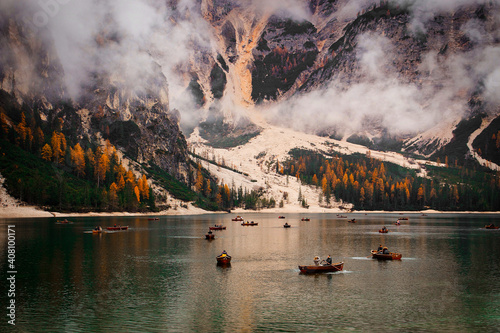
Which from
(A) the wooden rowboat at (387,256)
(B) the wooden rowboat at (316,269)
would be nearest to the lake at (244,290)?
(B) the wooden rowboat at (316,269)

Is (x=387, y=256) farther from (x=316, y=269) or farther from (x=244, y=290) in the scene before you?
(x=244, y=290)

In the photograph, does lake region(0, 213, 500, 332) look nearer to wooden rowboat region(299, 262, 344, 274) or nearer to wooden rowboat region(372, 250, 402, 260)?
wooden rowboat region(299, 262, 344, 274)

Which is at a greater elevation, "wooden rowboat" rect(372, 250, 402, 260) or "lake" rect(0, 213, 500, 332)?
"wooden rowboat" rect(372, 250, 402, 260)

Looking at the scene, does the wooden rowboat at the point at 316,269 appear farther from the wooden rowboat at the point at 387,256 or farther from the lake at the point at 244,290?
the wooden rowboat at the point at 387,256

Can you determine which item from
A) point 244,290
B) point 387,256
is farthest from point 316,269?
point 387,256

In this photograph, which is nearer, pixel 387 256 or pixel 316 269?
pixel 316 269

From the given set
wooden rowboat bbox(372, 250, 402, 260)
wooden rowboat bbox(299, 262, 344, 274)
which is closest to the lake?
wooden rowboat bbox(299, 262, 344, 274)

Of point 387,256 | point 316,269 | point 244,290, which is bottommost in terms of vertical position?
point 244,290

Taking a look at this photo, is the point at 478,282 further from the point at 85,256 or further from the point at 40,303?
the point at 85,256

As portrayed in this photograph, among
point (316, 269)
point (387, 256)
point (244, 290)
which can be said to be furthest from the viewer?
point (387, 256)

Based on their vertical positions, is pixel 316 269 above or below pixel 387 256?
below
